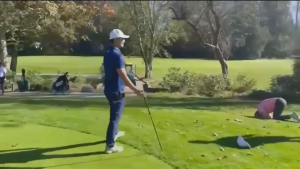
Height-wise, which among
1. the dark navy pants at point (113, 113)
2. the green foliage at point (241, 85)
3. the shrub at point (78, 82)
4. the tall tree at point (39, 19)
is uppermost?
the tall tree at point (39, 19)

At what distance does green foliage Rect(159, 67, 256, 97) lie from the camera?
21250mm

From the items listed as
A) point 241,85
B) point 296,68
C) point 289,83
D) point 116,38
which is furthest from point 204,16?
point 116,38

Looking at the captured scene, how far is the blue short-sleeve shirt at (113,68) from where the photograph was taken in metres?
6.08

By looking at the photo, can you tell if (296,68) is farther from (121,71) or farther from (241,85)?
(121,71)

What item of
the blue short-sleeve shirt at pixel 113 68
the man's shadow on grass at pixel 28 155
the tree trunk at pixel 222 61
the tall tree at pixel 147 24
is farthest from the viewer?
the tall tree at pixel 147 24

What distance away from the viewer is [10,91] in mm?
21125

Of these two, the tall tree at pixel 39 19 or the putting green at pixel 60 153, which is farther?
the tall tree at pixel 39 19

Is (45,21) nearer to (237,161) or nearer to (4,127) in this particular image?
(4,127)

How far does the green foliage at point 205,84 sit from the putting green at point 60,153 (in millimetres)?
14264

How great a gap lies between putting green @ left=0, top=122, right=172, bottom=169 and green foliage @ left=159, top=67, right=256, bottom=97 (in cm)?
1426

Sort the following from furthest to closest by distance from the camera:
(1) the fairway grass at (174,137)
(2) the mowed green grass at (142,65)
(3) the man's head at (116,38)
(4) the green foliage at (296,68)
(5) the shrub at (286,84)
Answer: (2) the mowed green grass at (142,65) → (4) the green foliage at (296,68) → (5) the shrub at (286,84) → (3) the man's head at (116,38) → (1) the fairway grass at (174,137)

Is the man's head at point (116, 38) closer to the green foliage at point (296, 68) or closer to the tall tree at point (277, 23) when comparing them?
the tall tree at point (277, 23)

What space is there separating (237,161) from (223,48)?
2310 cm

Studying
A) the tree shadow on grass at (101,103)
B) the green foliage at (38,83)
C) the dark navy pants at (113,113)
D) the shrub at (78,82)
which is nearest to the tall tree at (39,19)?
the green foliage at (38,83)
